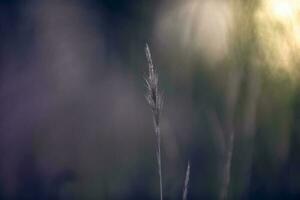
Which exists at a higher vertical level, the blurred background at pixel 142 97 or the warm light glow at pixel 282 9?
the warm light glow at pixel 282 9

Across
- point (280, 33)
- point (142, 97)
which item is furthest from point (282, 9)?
point (142, 97)

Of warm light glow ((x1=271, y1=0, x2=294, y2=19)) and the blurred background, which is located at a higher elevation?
warm light glow ((x1=271, y1=0, x2=294, y2=19))

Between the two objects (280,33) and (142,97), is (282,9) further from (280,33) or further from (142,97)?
(142,97)

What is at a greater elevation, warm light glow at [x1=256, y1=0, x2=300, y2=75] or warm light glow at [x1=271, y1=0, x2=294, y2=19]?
warm light glow at [x1=271, y1=0, x2=294, y2=19]

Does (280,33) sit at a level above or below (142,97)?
above

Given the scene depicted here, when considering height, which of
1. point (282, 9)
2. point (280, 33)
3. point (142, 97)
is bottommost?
point (142, 97)

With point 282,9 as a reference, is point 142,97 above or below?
below

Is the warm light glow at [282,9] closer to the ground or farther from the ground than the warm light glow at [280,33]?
farther from the ground

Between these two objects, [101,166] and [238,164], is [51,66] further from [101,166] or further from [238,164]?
[238,164]
